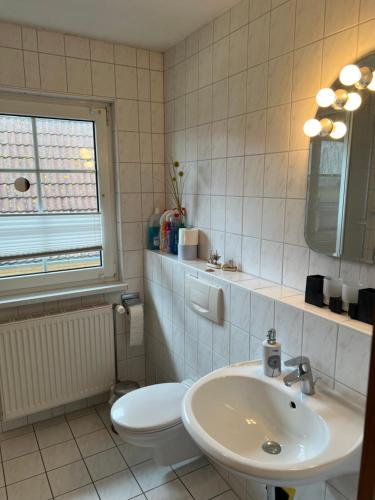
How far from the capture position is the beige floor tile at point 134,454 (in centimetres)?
209

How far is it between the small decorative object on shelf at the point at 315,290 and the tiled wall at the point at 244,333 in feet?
0.10

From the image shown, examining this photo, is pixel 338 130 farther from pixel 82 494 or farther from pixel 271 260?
pixel 82 494

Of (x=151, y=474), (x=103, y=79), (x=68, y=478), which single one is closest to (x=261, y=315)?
(x=151, y=474)

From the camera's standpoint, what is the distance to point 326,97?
4.33ft

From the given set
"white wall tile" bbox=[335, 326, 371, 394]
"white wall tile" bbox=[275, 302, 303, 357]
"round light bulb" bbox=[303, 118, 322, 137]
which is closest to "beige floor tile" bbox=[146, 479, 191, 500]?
"white wall tile" bbox=[275, 302, 303, 357]

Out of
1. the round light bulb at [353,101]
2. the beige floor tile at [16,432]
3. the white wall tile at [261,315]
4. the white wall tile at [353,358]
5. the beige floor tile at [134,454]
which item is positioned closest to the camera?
the white wall tile at [353,358]

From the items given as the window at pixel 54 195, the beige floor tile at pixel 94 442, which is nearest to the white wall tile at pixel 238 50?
the window at pixel 54 195

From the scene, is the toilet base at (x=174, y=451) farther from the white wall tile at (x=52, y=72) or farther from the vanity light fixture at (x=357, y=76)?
the white wall tile at (x=52, y=72)

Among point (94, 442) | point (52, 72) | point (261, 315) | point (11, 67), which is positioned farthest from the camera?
point (94, 442)

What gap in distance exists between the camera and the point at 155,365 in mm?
2619

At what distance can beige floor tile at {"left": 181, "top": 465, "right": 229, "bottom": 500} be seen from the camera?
1.87 m

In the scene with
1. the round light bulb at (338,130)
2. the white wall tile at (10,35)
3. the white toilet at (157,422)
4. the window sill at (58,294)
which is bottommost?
the white toilet at (157,422)

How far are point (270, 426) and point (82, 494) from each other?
112 centimetres

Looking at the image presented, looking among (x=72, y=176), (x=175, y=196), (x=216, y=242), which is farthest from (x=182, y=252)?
(x=72, y=176)
